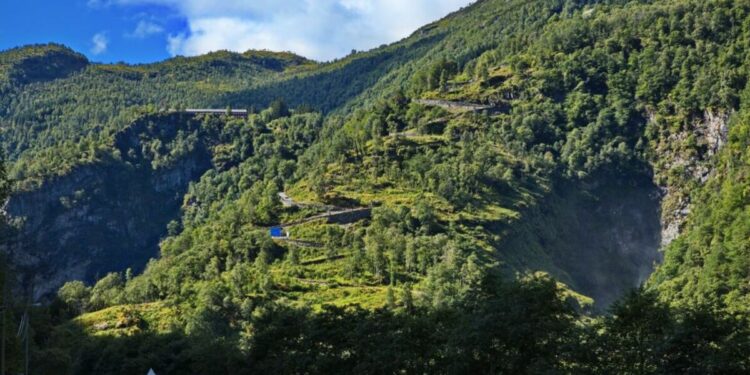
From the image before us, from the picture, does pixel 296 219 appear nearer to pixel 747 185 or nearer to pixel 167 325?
pixel 167 325

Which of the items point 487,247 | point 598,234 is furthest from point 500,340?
point 598,234

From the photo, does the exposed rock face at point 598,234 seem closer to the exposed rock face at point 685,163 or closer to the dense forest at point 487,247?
the dense forest at point 487,247

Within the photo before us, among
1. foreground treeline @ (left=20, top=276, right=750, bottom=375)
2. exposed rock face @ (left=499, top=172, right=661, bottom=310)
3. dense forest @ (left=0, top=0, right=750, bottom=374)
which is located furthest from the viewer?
exposed rock face @ (left=499, top=172, right=661, bottom=310)

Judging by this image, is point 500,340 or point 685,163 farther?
point 685,163

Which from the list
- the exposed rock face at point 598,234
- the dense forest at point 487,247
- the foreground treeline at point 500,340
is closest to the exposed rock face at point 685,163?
the dense forest at point 487,247

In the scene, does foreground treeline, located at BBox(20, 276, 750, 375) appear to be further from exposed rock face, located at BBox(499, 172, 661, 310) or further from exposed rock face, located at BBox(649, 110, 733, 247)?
exposed rock face, located at BBox(649, 110, 733, 247)

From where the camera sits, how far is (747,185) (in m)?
123

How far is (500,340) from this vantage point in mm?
44219

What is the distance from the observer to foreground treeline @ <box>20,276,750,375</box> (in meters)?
39.6

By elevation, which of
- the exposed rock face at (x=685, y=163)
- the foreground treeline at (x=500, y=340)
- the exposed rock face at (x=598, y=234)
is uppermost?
the exposed rock face at (x=685, y=163)

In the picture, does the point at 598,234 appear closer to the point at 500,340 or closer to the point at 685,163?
the point at 685,163

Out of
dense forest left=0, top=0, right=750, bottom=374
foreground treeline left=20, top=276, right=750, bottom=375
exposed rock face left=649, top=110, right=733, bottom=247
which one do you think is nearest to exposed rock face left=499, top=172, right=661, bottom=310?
dense forest left=0, top=0, right=750, bottom=374

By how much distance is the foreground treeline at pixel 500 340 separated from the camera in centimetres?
3959

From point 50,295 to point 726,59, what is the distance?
197 metres
